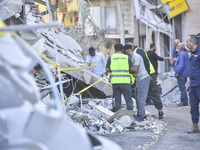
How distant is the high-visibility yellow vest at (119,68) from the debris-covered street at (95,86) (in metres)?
0.02

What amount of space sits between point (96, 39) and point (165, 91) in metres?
14.1

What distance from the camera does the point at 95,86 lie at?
510 inches

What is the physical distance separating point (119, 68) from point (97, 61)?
4.35m

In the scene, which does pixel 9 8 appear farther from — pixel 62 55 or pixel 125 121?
pixel 62 55

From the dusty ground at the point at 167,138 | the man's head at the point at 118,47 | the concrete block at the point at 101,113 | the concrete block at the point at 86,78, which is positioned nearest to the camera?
the dusty ground at the point at 167,138

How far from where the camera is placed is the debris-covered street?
118 inches

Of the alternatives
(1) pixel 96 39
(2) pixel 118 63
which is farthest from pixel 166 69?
(2) pixel 118 63

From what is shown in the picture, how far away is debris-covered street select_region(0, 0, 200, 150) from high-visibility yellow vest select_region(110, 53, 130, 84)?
22mm

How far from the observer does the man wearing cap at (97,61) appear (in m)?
14.1

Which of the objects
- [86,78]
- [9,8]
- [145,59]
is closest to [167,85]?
[86,78]

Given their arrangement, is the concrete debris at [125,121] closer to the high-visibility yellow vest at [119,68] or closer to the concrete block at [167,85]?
the high-visibility yellow vest at [119,68]

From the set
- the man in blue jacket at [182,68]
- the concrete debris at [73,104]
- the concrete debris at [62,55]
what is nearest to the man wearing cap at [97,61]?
the concrete debris at [62,55]

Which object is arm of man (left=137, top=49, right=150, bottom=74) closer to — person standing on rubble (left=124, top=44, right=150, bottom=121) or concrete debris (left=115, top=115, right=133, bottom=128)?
person standing on rubble (left=124, top=44, right=150, bottom=121)

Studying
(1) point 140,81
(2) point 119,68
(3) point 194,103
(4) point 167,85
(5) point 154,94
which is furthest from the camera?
(4) point 167,85
